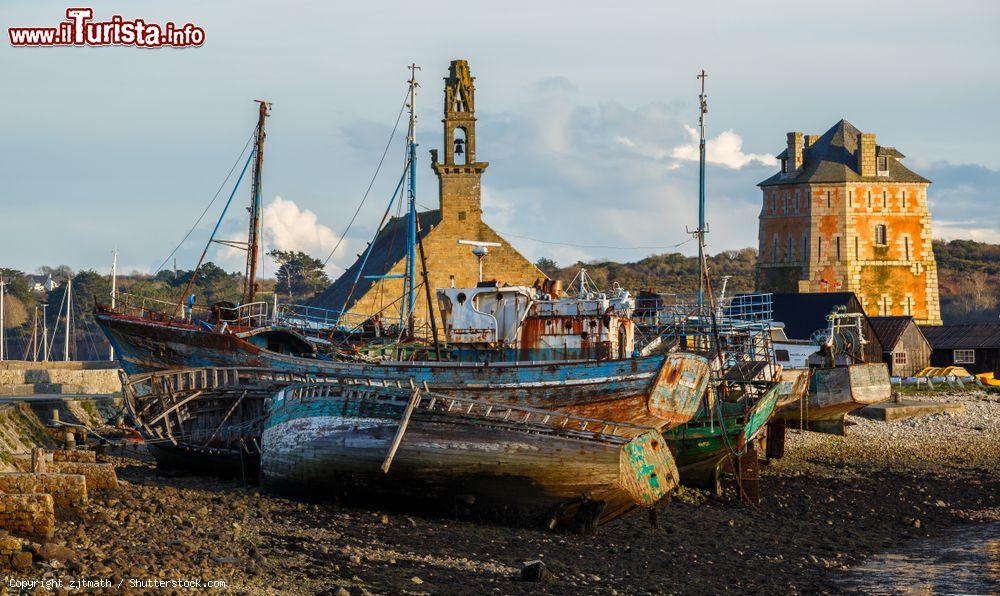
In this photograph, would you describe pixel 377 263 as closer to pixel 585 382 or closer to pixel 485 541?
pixel 585 382

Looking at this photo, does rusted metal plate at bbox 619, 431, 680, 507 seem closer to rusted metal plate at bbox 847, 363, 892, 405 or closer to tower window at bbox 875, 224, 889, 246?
rusted metal plate at bbox 847, 363, 892, 405

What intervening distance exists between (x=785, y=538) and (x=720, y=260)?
109 m

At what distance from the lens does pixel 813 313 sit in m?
59.7

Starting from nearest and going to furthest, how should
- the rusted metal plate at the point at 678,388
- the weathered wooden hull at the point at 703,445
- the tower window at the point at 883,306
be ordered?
the rusted metal plate at the point at 678,388 < the weathered wooden hull at the point at 703,445 < the tower window at the point at 883,306

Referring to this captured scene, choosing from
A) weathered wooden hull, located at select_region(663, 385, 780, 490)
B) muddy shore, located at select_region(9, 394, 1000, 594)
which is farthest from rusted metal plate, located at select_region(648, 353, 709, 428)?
muddy shore, located at select_region(9, 394, 1000, 594)

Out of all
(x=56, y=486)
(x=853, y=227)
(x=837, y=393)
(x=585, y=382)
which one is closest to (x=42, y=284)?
(x=853, y=227)

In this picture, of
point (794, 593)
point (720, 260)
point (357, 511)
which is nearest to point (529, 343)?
point (357, 511)

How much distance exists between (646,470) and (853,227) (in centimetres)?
5921

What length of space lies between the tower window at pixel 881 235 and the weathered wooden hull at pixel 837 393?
126 ft

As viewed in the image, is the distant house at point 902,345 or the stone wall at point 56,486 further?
the distant house at point 902,345

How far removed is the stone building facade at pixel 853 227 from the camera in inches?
3076

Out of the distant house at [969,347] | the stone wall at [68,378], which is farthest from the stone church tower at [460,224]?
the distant house at [969,347]

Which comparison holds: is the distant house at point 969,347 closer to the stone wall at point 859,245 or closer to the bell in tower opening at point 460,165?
the stone wall at point 859,245

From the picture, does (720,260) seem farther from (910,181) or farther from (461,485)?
(461,485)
